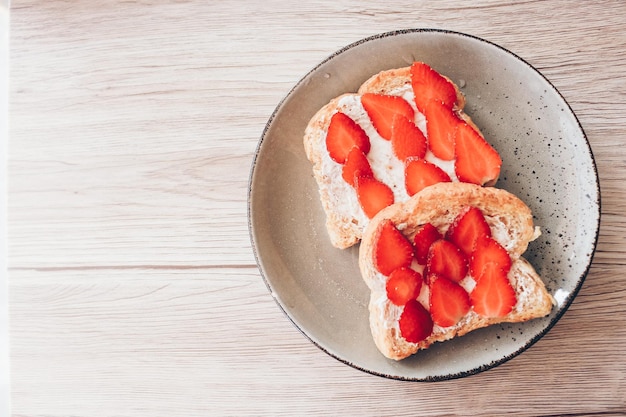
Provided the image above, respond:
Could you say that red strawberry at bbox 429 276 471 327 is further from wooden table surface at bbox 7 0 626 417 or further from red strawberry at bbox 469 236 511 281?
wooden table surface at bbox 7 0 626 417

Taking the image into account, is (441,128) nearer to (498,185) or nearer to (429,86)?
(429,86)

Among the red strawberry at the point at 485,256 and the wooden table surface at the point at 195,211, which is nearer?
the red strawberry at the point at 485,256

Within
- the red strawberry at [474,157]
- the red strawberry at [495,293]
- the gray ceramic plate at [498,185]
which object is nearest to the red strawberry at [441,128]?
the red strawberry at [474,157]

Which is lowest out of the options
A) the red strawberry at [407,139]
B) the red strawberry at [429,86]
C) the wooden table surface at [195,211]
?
the wooden table surface at [195,211]

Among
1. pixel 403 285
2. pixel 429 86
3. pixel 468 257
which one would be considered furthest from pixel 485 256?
pixel 429 86

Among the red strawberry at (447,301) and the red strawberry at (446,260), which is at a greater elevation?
the red strawberry at (446,260)

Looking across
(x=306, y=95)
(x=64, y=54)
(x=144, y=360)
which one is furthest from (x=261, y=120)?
(x=144, y=360)

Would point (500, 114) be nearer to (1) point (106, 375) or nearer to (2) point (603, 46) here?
(2) point (603, 46)

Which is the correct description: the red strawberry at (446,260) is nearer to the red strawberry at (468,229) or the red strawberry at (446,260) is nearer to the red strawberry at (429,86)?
the red strawberry at (468,229)
